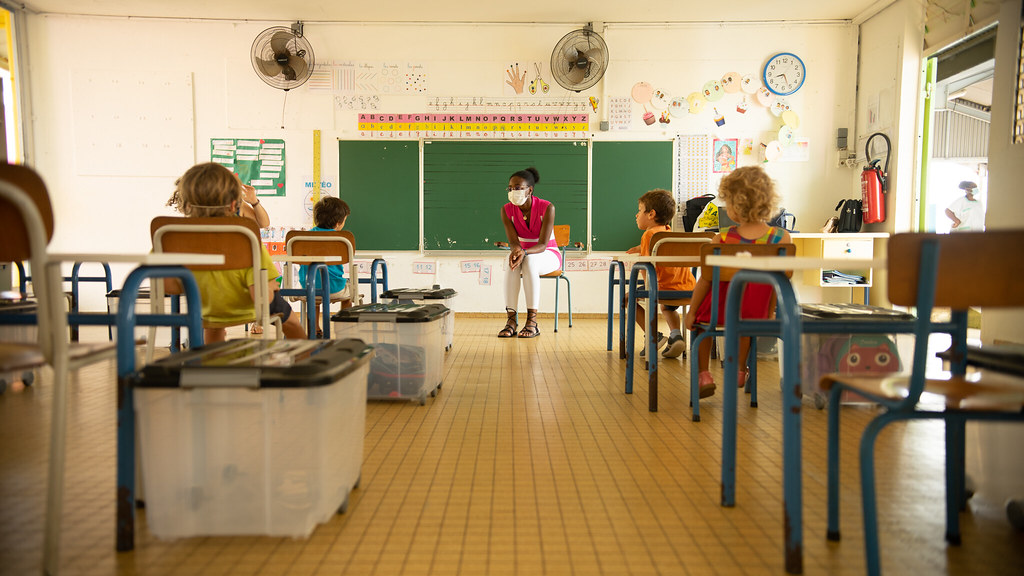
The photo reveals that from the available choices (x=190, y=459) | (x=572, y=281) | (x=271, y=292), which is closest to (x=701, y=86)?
(x=572, y=281)

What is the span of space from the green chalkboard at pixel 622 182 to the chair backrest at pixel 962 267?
16.5 feet

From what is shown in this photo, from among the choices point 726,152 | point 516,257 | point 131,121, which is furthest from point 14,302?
point 726,152

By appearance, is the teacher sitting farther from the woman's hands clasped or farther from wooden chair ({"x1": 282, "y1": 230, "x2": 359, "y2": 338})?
wooden chair ({"x1": 282, "y1": 230, "x2": 359, "y2": 338})

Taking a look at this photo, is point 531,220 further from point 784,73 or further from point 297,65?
point 784,73

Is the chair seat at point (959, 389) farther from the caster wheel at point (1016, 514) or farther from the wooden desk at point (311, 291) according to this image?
the wooden desk at point (311, 291)

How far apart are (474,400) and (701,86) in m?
4.44

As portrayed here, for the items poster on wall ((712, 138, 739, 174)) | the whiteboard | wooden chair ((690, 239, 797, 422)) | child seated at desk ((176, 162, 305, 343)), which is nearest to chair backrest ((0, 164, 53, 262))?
child seated at desk ((176, 162, 305, 343))

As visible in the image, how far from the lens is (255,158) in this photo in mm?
5953

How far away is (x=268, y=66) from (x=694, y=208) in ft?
13.4

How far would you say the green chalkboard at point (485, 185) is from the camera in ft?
19.6

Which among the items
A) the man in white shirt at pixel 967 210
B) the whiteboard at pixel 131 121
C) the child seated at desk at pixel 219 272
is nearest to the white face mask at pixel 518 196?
the child seated at desk at pixel 219 272

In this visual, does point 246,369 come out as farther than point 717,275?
No

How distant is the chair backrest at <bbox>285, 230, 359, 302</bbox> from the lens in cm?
327

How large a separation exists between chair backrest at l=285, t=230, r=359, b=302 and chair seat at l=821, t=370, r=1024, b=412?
2.55m
